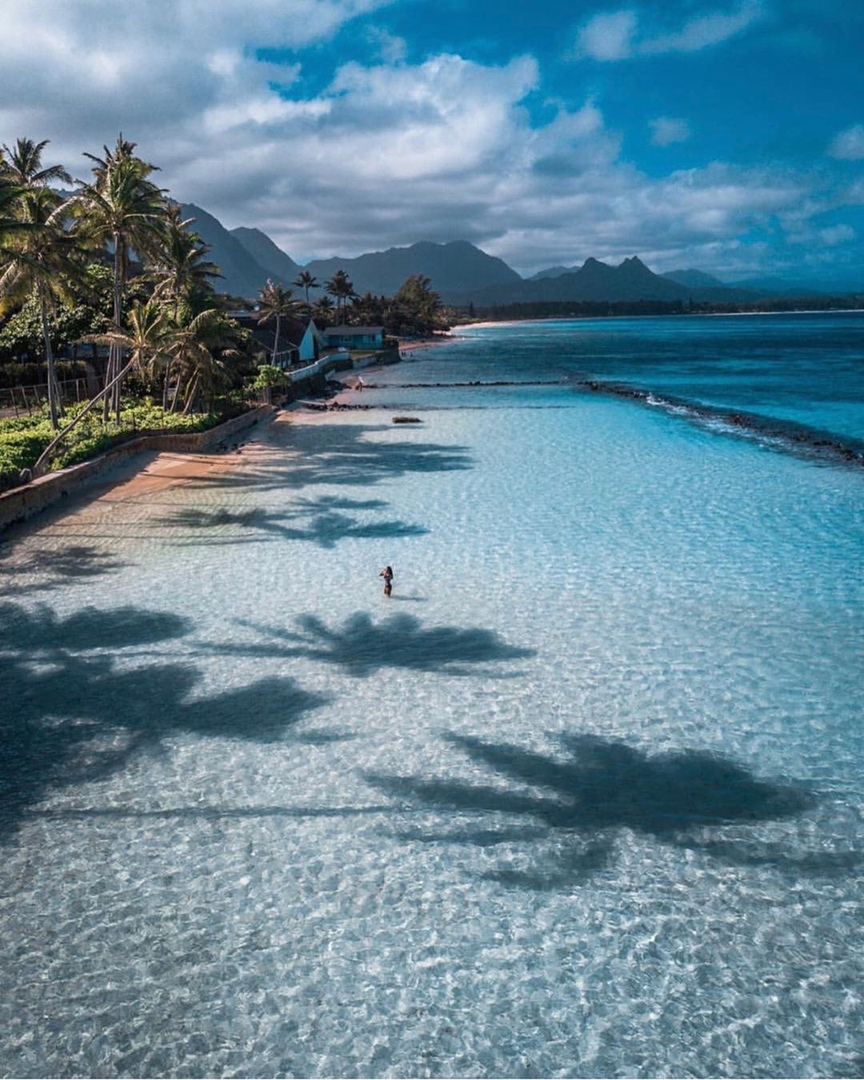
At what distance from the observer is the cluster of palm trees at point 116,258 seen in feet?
91.4

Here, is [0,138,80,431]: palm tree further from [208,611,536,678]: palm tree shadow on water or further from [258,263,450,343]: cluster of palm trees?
[258,263,450,343]: cluster of palm trees

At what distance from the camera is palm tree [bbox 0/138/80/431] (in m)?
27.0

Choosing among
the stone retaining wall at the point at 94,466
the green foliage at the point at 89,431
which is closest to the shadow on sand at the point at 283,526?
the stone retaining wall at the point at 94,466

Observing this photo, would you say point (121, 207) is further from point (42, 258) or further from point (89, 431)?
point (89, 431)

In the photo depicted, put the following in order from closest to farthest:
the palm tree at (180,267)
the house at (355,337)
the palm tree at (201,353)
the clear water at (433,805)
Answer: the clear water at (433,805) < the palm tree at (201,353) < the palm tree at (180,267) < the house at (355,337)

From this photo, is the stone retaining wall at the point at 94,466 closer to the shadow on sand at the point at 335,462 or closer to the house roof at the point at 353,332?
the shadow on sand at the point at 335,462

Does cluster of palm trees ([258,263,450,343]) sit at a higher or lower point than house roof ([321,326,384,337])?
higher

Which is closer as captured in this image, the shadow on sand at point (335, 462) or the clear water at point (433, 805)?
the clear water at point (433, 805)

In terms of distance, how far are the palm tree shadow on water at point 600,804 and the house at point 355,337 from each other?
10021cm

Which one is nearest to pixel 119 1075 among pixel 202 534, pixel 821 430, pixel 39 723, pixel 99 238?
pixel 39 723

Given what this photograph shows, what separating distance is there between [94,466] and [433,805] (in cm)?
2343

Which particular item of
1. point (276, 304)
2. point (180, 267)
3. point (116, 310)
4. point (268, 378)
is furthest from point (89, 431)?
point (276, 304)

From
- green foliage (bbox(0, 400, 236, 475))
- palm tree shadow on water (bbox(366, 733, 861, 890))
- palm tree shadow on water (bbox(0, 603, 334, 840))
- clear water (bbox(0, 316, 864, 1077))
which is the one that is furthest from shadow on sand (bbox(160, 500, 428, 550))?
palm tree shadow on water (bbox(366, 733, 861, 890))

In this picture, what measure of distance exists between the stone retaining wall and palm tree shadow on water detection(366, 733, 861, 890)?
1735cm
